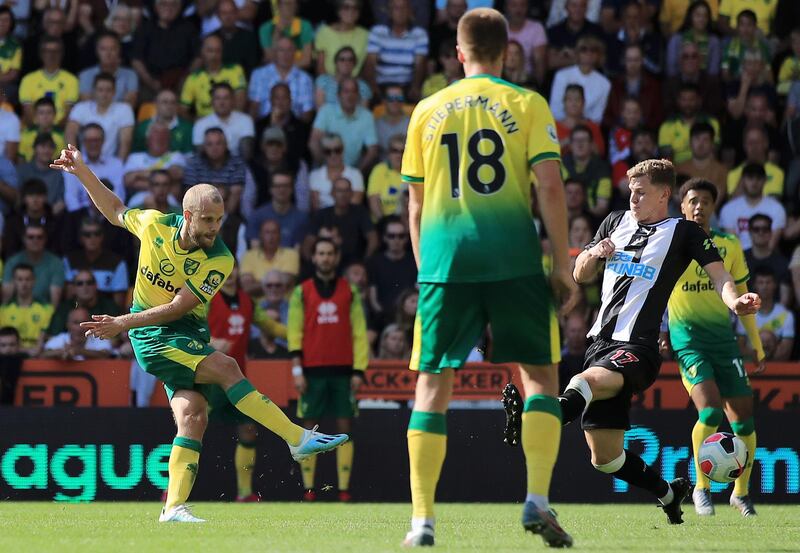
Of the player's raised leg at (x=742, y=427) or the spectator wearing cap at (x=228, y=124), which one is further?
the spectator wearing cap at (x=228, y=124)

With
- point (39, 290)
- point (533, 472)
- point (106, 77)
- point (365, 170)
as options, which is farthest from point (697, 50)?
point (533, 472)

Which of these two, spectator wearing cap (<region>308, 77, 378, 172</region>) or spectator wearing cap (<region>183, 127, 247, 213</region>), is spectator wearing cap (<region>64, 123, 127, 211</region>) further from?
spectator wearing cap (<region>308, 77, 378, 172</region>)

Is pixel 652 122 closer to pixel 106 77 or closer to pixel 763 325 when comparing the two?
pixel 763 325

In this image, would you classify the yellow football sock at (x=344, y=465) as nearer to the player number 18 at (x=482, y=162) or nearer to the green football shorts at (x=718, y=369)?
the green football shorts at (x=718, y=369)

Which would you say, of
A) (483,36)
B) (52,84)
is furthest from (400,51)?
(483,36)

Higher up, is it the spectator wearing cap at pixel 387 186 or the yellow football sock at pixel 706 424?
the spectator wearing cap at pixel 387 186

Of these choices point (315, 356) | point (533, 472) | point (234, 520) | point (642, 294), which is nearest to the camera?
point (533, 472)

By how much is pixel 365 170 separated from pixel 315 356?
379cm

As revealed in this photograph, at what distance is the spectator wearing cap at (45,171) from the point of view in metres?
16.5

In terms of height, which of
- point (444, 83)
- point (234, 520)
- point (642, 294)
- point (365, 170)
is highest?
point (444, 83)

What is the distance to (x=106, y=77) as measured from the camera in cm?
1694

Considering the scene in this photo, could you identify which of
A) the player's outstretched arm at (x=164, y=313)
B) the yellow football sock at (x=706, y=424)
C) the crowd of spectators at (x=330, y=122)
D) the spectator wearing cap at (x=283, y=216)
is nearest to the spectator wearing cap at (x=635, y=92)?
the crowd of spectators at (x=330, y=122)

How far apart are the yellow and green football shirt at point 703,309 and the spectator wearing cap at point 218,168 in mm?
6666

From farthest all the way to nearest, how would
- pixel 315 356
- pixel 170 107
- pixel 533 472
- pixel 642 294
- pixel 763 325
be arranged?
pixel 170 107 → pixel 763 325 → pixel 315 356 → pixel 642 294 → pixel 533 472
